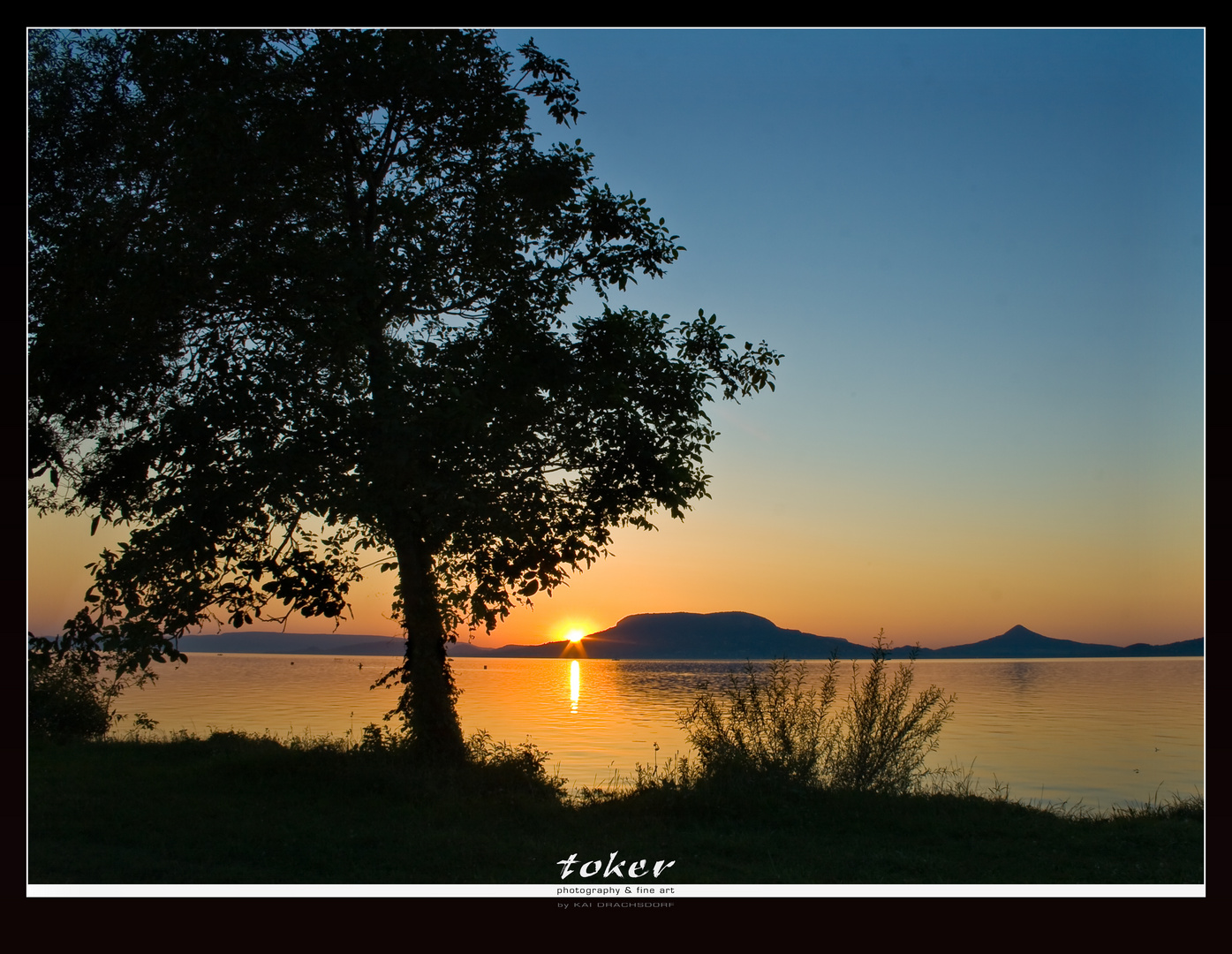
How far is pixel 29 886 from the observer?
8.05 m

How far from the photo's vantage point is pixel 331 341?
402 inches

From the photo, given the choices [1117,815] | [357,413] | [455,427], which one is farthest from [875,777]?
[357,413]

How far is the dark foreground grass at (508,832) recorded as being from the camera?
8.79 m

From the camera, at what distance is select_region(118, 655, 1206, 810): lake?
13445 mm

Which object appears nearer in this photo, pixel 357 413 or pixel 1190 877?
pixel 1190 877

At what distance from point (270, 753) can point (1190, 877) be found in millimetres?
12340

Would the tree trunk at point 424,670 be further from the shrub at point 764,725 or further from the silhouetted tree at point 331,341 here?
the shrub at point 764,725

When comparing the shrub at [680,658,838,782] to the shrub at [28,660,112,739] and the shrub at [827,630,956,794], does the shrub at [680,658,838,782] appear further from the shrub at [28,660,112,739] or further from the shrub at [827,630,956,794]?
the shrub at [28,660,112,739]

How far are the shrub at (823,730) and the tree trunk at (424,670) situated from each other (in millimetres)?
3444

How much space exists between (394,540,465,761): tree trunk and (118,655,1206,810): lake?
0.55 meters

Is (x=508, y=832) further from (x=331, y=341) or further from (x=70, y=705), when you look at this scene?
(x=70, y=705)

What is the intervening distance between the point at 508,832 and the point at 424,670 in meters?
3.17
